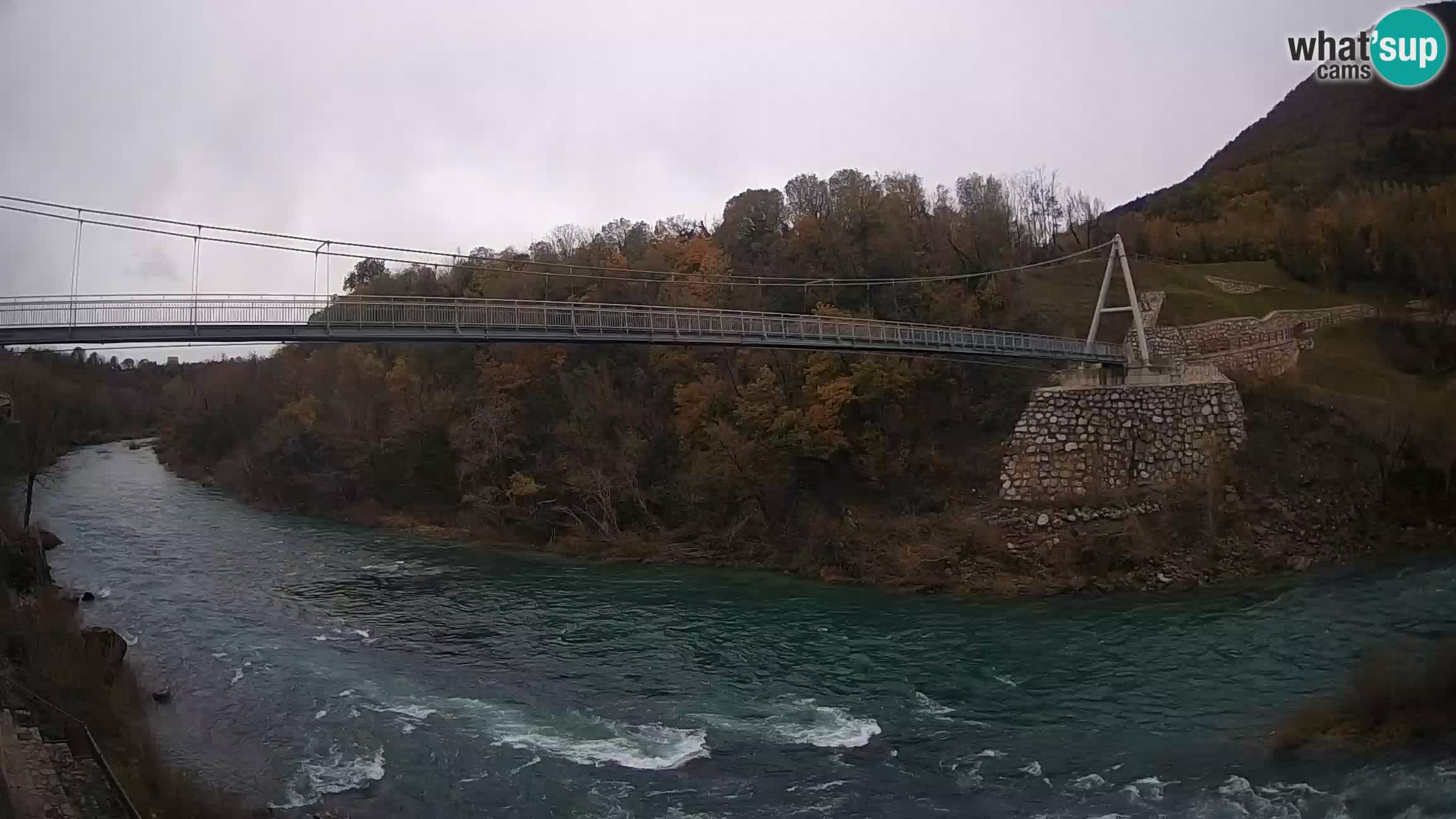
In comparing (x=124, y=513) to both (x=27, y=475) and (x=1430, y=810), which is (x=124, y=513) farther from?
(x=1430, y=810)

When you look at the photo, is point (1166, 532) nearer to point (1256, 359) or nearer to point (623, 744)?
point (1256, 359)

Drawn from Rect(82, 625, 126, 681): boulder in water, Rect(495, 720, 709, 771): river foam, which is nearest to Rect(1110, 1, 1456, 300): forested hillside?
Rect(495, 720, 709, 771): river foam

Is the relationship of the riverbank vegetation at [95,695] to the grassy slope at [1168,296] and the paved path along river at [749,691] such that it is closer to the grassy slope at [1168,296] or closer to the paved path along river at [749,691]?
the paved path along river at [749,691]

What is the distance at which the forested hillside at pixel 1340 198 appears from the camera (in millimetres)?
36656

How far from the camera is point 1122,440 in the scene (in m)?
27.8

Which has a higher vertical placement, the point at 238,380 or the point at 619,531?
the point at 238,380

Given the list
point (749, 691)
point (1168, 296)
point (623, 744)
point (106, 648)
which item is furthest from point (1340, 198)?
point (106, 648)

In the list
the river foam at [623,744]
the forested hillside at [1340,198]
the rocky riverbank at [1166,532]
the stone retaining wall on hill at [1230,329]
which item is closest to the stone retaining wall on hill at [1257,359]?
the stone retaining wall on hill at [1230,329]

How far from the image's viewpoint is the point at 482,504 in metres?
37.0

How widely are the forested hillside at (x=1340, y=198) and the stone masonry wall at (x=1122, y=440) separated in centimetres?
1422

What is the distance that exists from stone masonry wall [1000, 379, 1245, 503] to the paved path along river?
5.13m

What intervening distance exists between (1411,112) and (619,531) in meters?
40.7

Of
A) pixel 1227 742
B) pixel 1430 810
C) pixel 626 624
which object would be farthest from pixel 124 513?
pixel 1430 810

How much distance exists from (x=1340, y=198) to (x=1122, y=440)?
2365cm
